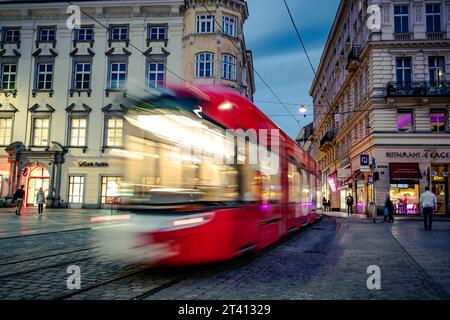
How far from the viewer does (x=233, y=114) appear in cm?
789

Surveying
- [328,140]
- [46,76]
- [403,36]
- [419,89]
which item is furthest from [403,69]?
[46,76]

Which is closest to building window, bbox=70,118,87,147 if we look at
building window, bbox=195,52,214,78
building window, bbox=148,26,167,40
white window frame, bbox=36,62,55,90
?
white window frame, bbox=36,62,55,90

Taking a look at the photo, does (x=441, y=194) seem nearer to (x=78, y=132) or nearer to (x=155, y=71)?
(x=155, y=71)

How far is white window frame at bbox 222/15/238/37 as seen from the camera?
32.3 m

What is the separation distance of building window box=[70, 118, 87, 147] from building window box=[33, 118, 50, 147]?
1.92 meters

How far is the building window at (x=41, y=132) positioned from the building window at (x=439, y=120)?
2877cm

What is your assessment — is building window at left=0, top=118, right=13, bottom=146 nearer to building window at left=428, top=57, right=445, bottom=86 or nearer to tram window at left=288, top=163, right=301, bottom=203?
tram window at left=288, top=163, right=301, bottom=203

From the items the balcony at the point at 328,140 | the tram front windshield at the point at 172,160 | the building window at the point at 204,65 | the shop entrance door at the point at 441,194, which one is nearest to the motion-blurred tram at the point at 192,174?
the tram front windshield at the point at 172,160

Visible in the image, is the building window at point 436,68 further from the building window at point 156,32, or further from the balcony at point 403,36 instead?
the building window at point 156,32

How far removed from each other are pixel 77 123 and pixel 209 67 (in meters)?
11.3

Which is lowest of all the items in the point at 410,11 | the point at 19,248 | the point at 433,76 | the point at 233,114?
the point at 19,248

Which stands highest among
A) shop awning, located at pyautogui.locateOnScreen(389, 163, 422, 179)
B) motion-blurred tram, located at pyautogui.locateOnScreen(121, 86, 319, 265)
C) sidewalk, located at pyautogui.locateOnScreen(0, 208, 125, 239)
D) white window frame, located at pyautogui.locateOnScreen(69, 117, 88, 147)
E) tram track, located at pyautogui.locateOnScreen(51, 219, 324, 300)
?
white window frame, located at pyautogui.locateOnScreen(69, 117, 88, 147)
